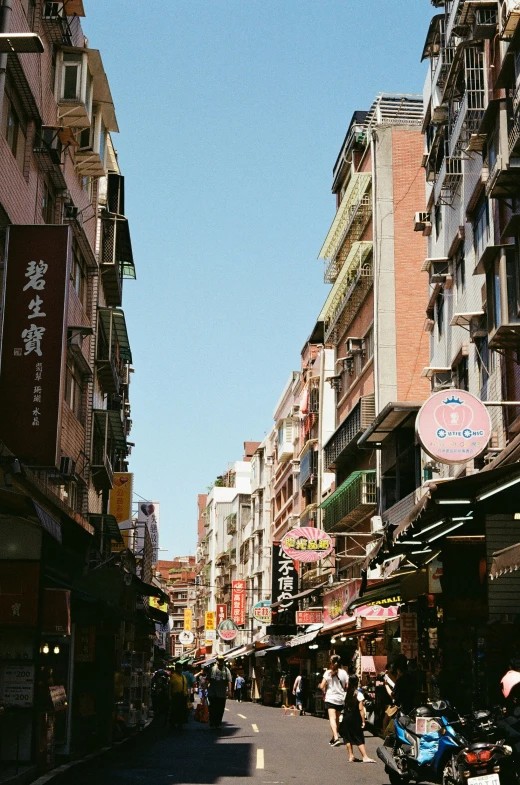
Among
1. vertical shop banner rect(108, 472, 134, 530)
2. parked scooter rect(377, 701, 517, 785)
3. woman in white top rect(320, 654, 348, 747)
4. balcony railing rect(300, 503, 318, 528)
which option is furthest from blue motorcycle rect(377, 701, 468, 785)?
balcony railing rect(300, 503, 318, 528)

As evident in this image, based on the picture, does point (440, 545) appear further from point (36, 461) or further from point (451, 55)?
point (451, 55)

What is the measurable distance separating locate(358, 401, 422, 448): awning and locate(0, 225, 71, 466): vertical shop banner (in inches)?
624

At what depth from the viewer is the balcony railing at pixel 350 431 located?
1537 inches

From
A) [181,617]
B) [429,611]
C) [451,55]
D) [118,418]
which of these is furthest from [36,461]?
[181,617]

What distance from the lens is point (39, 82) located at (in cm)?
2111

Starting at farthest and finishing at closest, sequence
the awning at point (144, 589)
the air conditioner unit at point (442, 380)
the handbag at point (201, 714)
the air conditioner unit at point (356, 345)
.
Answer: the air conditioner unit at point (356, 345) < the handbag at point (201, 714) < the awning at point (144, 589) < the air conditioner unit at point (442, 380)

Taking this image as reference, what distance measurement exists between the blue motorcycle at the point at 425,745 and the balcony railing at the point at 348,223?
2890cm

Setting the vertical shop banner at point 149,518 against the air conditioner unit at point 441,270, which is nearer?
the air conditioner unit at point 441,270

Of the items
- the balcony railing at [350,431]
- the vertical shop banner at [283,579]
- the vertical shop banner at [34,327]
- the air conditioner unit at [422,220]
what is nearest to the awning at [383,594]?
the balcony railing at [350,431]

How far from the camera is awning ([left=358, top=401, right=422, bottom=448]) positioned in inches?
1224

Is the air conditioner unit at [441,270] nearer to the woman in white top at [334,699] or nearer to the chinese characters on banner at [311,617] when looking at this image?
the woman in white top at [334,699]

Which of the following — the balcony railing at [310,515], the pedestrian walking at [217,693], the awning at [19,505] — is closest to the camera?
the awning at [19,505]

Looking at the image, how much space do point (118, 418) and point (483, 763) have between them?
2469cm

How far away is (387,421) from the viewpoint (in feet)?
107
